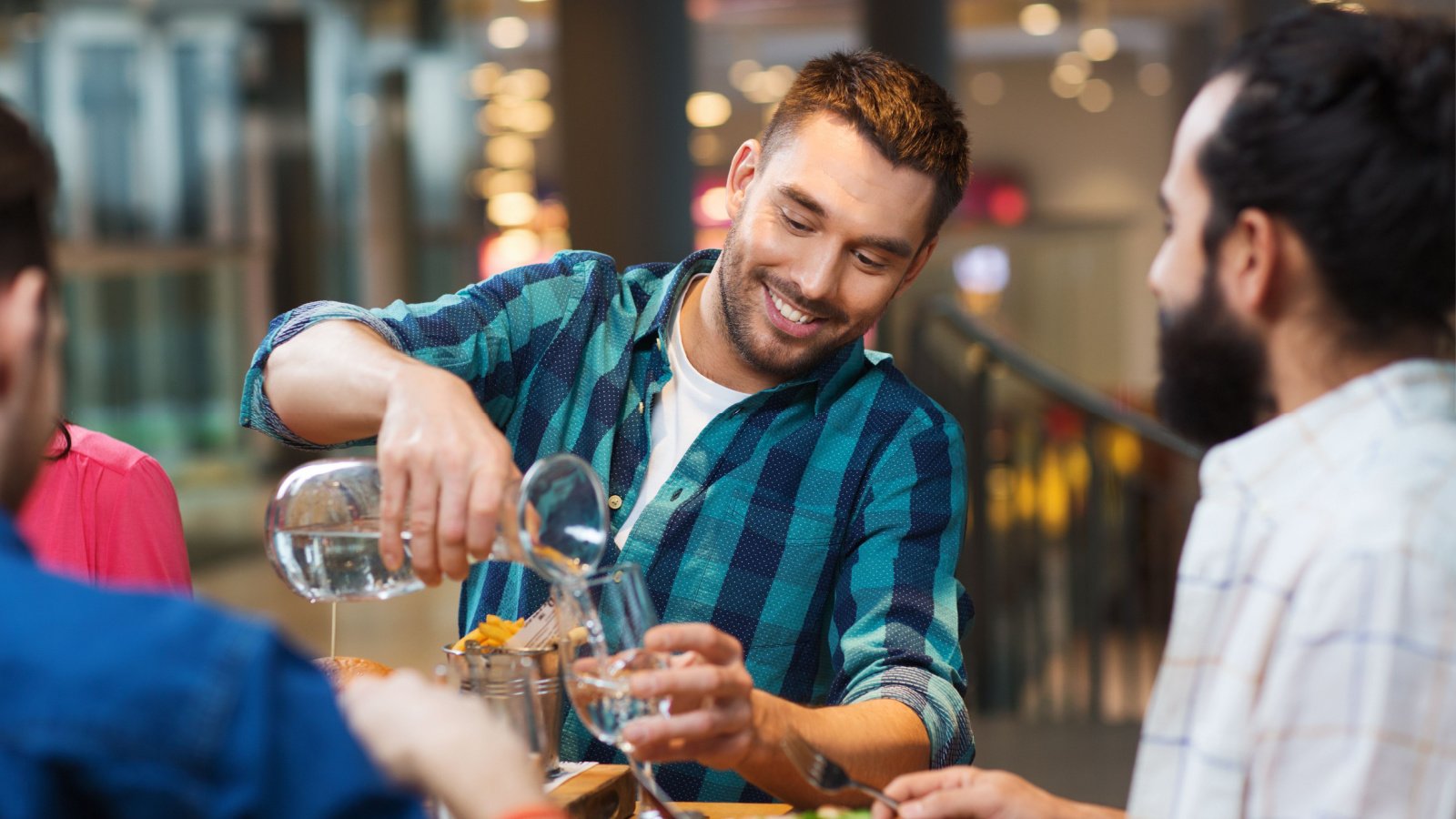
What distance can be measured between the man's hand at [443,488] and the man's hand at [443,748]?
35 centimetres

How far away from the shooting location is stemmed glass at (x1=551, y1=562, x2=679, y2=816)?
48.5 inches

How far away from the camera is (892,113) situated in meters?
1.91

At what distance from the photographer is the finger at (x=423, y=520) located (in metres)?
1.32

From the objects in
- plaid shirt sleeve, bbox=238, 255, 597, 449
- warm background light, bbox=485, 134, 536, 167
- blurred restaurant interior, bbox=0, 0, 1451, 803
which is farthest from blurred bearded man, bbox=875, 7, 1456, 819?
warm background light, bbox=485, 134, 536, 167

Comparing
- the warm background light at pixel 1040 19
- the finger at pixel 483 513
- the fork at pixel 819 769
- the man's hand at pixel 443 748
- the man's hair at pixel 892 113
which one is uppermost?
the warm background light at pixel 1040 19

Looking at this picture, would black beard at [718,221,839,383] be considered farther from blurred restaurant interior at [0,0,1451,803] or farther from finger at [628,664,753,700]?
blurred restaurant interior at [0,0,1451,803]

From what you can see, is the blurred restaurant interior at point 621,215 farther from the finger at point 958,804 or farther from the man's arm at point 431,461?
the man's arm at point 431,461

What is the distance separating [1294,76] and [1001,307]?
15.3m

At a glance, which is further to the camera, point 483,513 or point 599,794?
point 599,794

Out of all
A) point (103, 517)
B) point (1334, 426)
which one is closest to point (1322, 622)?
point (1334, 426)

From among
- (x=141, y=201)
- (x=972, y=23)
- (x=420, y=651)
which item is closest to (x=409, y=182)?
(x=141, y=201)

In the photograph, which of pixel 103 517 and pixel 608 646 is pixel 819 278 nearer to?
pixel 608 646

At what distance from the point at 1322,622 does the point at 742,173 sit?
1.24m

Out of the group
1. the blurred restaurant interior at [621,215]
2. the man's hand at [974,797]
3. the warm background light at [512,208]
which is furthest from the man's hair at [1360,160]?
the warm background light at [512,208]
